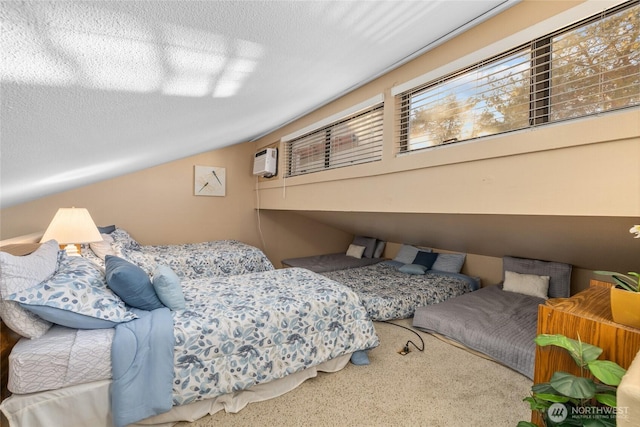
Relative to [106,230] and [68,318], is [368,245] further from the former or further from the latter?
[68,318]

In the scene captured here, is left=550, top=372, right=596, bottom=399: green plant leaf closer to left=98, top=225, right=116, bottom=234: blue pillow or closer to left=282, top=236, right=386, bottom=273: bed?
left=282, top=236, right=386, bottom=273: bed

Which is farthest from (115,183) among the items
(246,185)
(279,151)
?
(279,151)

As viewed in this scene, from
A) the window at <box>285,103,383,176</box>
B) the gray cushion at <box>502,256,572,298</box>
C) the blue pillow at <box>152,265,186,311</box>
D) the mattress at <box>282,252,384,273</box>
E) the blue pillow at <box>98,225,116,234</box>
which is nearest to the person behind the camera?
the blue pillow at <box>152,265,186,311</box>

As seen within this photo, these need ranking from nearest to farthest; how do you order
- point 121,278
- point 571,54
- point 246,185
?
point 571,54
point 121,278
point 246,185

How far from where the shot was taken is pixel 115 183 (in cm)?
388

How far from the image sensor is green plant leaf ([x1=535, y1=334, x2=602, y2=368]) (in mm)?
914

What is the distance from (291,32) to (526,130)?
1333 millimetres

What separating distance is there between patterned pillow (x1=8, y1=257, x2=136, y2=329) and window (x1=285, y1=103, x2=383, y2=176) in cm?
211

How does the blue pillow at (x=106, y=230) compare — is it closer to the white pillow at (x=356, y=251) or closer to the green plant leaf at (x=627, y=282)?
the white pillow at (x=356, y=251)

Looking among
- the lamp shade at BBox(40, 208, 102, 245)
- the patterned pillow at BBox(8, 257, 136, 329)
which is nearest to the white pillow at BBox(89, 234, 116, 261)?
the lamp shade at BBox(40, 208, 102, 245)

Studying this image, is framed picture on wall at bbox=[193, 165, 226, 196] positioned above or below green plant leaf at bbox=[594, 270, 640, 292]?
above

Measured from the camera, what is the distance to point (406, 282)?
342 cm

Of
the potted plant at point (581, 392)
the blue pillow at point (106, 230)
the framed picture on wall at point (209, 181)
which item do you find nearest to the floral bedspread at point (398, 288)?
the potted plant at point (581, 392)

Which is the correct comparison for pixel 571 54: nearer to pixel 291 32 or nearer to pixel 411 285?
pixel 291 32
